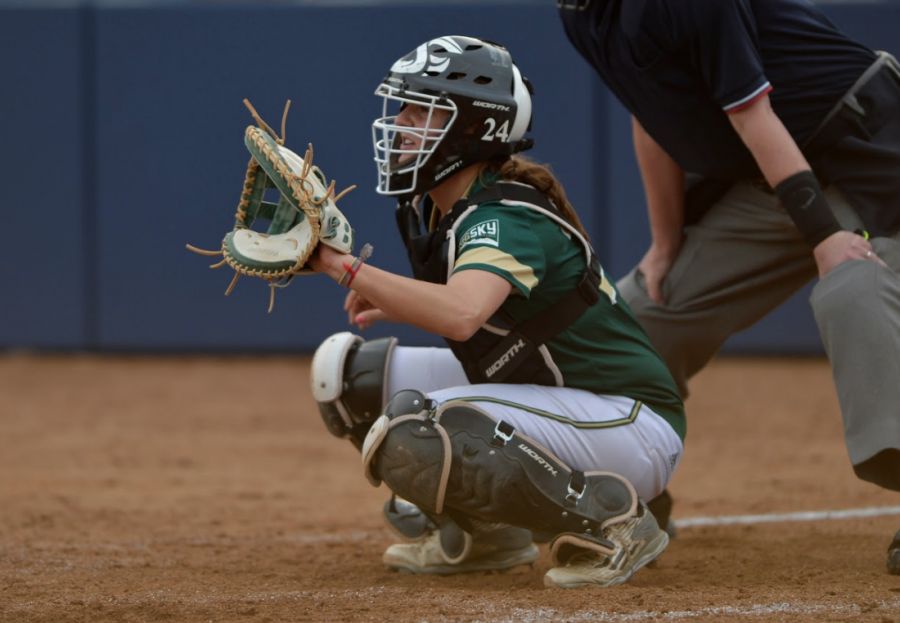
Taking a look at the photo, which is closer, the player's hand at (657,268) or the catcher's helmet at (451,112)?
the catcher's helmet at (451,112)

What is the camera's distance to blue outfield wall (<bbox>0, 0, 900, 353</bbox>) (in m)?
9.34

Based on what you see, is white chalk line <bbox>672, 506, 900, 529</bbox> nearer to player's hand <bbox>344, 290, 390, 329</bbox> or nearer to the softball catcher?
the softball catcher

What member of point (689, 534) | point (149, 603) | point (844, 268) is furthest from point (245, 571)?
point (844, 268)

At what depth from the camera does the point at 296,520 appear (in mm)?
4641

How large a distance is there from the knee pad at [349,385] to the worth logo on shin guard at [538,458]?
24.5 inches

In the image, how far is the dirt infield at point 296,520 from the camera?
302 centimetres

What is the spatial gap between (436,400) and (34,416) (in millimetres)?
4640

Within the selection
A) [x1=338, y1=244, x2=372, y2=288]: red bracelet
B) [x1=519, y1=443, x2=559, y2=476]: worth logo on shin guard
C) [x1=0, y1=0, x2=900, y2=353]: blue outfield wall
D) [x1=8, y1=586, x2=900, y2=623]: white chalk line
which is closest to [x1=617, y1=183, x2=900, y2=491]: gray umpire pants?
[x1=8, y1=586, x2=900, y2=623]: white chalk line

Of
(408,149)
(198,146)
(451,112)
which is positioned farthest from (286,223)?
(198,146)

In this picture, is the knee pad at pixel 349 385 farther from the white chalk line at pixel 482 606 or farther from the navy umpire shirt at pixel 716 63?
the navy umpire shirt at pixel 716 63

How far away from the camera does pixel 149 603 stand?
3.08m

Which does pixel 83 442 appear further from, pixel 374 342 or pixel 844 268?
pixel 844 268

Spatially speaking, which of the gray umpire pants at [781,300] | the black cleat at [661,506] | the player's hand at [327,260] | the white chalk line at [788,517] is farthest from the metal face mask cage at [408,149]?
the white chalk line at [788,517]

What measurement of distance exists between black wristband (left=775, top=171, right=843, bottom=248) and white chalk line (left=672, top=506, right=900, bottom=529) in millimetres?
1439
